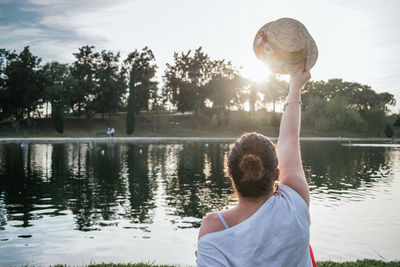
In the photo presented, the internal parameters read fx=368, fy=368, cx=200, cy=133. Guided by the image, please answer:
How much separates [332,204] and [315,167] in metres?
12.5

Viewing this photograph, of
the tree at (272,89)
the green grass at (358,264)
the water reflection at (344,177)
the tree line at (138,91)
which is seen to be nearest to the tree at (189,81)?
the tree line at (138,91)

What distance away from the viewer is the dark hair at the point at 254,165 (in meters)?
1.79

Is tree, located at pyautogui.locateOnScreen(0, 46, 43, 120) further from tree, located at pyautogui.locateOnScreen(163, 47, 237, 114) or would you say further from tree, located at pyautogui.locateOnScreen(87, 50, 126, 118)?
tree, located at pyautogui.locateOnScreen(163, 47, 237, 114)

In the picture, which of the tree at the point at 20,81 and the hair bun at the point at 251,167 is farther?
the tree at the point at 20,81

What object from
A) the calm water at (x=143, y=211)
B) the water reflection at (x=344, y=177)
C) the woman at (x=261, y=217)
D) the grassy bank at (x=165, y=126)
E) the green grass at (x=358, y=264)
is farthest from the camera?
the grassy bank at (x=165, y=126)

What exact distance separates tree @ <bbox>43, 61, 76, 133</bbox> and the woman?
65008 mm

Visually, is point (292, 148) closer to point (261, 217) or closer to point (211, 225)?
point (261, 217)

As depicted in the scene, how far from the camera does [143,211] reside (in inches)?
539

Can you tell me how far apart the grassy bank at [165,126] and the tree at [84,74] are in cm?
465

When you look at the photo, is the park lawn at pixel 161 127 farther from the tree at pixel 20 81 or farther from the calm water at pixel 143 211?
the calm water at pixel 143 211

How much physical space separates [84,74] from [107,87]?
5.61 m

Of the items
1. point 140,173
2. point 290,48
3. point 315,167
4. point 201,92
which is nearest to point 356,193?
point 315,167

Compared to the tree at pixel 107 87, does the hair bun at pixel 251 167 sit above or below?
below

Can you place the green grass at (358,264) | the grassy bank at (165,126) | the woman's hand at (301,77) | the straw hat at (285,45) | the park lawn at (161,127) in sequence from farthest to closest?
the grassy bank at (165,126), the park lawn at (161,127), the green grass at (358,264), the straw hat at (285,45), the woman's hand at (301,77)
